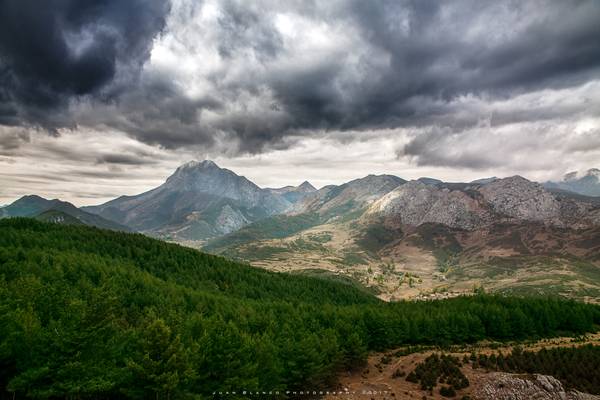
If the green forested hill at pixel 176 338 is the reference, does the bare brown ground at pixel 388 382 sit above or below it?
below

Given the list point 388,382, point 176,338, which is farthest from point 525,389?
point 176,338

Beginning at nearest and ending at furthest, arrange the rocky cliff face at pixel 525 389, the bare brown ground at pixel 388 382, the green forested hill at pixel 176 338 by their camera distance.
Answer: the green forested hill at pixel 176 338, the rocky cliff face at pixel 525 389, the bare brown ground at pixel 388 382

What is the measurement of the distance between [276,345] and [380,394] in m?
22.7

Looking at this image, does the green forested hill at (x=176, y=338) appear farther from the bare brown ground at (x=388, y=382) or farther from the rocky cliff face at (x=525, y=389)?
the rocky cliff face at (x=525, y=389)

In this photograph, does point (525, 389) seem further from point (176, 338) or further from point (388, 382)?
point (176, 338)

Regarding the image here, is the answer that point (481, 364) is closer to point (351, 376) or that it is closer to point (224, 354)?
point (351, 376)

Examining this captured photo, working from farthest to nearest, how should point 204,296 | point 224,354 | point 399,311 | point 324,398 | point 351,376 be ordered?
point 204,296 → point 399,311 → point 351,376 → point 324,398 → point 224,354

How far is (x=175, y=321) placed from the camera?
75812mm

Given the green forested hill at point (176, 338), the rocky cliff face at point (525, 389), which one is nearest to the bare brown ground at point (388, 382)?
the rocky cliff face at point (525, 389)

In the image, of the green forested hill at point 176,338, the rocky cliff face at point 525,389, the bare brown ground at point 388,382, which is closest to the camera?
the green forested hill at point 176,338

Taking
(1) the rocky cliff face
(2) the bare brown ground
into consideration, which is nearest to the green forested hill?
(2) the bare brown ground

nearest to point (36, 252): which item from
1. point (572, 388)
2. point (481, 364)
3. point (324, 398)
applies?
point (324, 398)

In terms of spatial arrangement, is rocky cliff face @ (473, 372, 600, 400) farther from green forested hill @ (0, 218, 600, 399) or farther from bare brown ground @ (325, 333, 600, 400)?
green forested hill @ (0, 218, 600, 399)

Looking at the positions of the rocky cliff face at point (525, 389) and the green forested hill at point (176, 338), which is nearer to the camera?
the green forested hill at point (176, 338)
